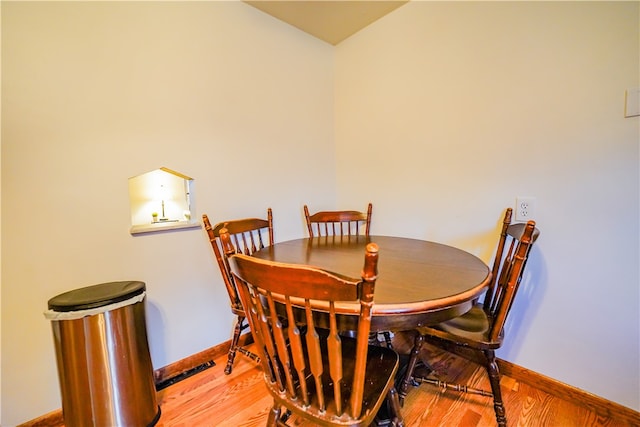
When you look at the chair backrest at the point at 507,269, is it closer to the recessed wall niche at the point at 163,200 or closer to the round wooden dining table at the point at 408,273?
the round wooden dining table at the point at 408,273

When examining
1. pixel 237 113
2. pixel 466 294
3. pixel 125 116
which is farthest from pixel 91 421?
pixel 237 113

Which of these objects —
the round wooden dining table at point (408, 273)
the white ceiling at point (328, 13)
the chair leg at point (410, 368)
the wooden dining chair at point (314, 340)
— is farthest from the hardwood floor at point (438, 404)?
the white ceiling at point (328, 13)

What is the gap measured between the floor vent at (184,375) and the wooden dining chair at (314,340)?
37.5 inches

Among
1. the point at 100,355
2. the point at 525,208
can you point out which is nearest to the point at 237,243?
the point at 100,355

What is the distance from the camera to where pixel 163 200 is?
2051 mm

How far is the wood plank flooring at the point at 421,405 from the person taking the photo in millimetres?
1389

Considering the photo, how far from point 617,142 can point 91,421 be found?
2590mm

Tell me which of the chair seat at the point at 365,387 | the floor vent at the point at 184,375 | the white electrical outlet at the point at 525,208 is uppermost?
the white electrical outlet at the point at 525,208

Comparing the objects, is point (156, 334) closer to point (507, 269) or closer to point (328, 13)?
point (507, 269)

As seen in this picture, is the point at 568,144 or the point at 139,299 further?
the point at 568,144

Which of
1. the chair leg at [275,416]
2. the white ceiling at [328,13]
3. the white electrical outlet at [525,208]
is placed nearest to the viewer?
the chair leg at [275,416]

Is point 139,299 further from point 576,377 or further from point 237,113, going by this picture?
point 576,377

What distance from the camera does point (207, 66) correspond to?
1834 millimetres

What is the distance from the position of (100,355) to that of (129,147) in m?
0.99
